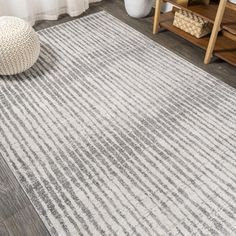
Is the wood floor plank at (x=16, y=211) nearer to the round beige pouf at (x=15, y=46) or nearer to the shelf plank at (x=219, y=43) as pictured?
the round beige pouf at (x=15, y=46)

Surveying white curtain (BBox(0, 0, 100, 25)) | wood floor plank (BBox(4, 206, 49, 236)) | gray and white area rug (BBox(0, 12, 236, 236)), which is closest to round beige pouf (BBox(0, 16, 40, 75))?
gray and white area rug (BBox(0, 12, 236, 236))

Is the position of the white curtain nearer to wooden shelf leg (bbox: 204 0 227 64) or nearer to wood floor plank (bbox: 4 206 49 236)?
wooden shelf leg (bbox: 204 0 227 64)

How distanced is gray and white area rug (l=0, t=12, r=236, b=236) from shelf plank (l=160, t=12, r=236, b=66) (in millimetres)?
175

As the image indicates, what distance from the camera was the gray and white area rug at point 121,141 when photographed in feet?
4.07

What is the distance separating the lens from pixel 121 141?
1.54 metres

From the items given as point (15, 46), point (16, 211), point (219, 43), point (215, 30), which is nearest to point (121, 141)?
point (16, 211)

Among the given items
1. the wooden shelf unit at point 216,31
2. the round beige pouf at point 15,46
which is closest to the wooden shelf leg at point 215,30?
the wooden shelf unit at point 216,31

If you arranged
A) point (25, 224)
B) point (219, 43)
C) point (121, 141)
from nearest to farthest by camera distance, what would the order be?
1. point (25, 224)
2. point (121, 141)
3. point (219, 43)

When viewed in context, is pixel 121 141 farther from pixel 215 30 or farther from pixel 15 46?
pixel 215 30

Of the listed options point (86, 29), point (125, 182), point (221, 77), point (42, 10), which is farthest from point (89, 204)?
point (42, 10)

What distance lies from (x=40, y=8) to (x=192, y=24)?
4.16 feet

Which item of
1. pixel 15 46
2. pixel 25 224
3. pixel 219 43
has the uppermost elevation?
pixel 15 46

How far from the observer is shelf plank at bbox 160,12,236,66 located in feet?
6.61

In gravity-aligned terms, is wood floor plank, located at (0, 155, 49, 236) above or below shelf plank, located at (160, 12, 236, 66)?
below
